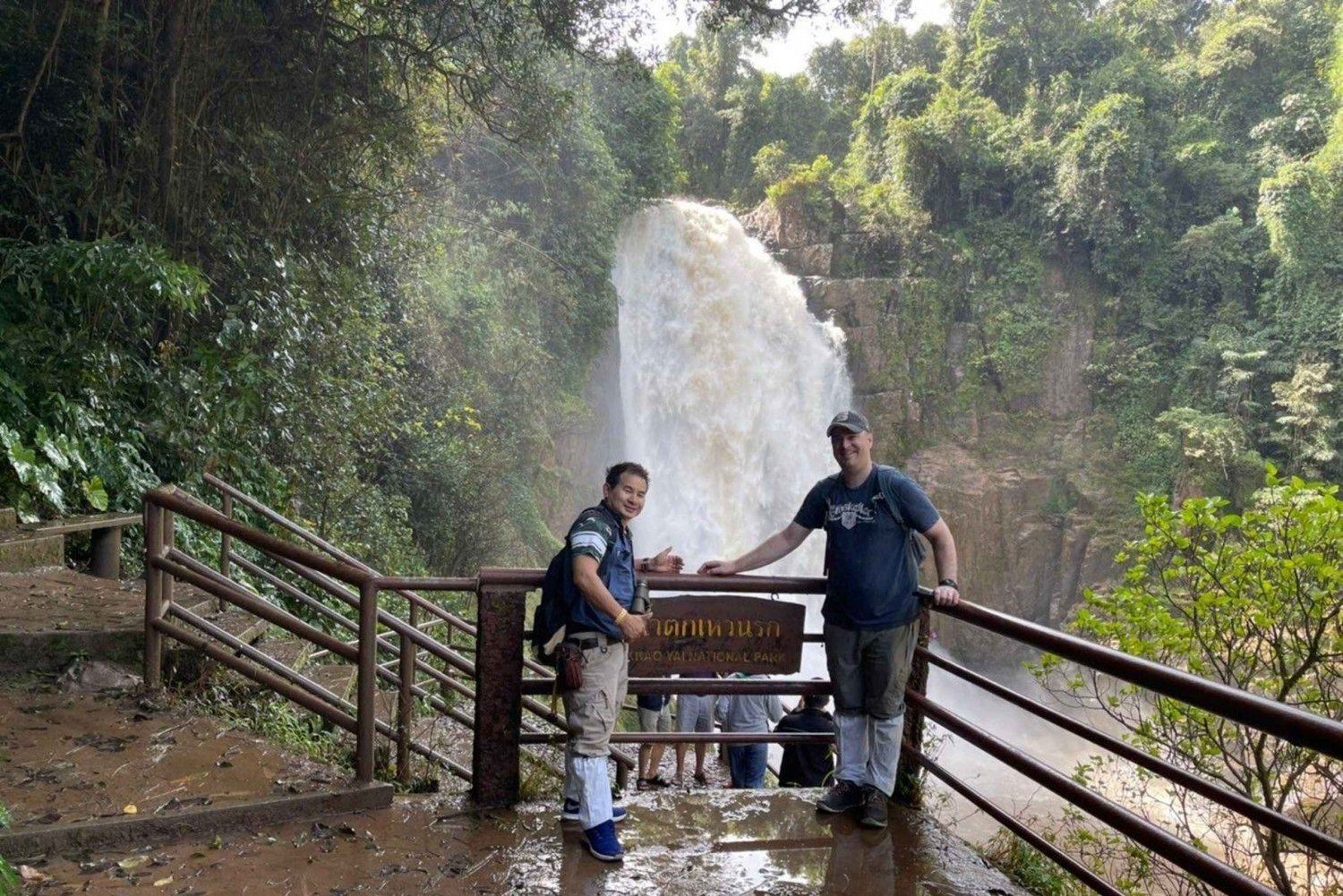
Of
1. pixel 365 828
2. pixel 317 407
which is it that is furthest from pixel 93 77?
pixel 365 828

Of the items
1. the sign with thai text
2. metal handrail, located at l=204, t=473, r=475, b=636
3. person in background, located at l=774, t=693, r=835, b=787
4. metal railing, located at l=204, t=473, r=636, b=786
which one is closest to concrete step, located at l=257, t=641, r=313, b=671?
metal railing, located at l=204, t=473, r=636, b=786

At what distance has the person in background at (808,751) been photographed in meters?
5.05

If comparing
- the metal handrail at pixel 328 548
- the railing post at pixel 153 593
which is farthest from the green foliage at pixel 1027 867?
the railing post at pixel 153 593

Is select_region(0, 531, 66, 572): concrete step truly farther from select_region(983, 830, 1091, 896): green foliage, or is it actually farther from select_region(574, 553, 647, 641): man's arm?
select_region(983, 830, 1091, 896): green foliage

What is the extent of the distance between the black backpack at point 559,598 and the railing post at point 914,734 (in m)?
1.50

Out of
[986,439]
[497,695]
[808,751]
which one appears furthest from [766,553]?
[986,439]

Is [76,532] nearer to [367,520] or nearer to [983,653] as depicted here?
[367,520]

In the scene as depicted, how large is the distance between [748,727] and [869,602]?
2.36 metres

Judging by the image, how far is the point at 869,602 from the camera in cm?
354

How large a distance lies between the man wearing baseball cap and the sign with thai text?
11.5 inches

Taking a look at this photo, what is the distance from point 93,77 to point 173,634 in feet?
16.7

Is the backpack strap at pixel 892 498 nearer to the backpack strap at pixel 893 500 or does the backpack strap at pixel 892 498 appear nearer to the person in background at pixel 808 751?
the backpack strap at pixel 893 500

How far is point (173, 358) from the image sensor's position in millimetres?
7156

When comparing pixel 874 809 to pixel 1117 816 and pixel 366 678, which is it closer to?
pixel 1117 816
